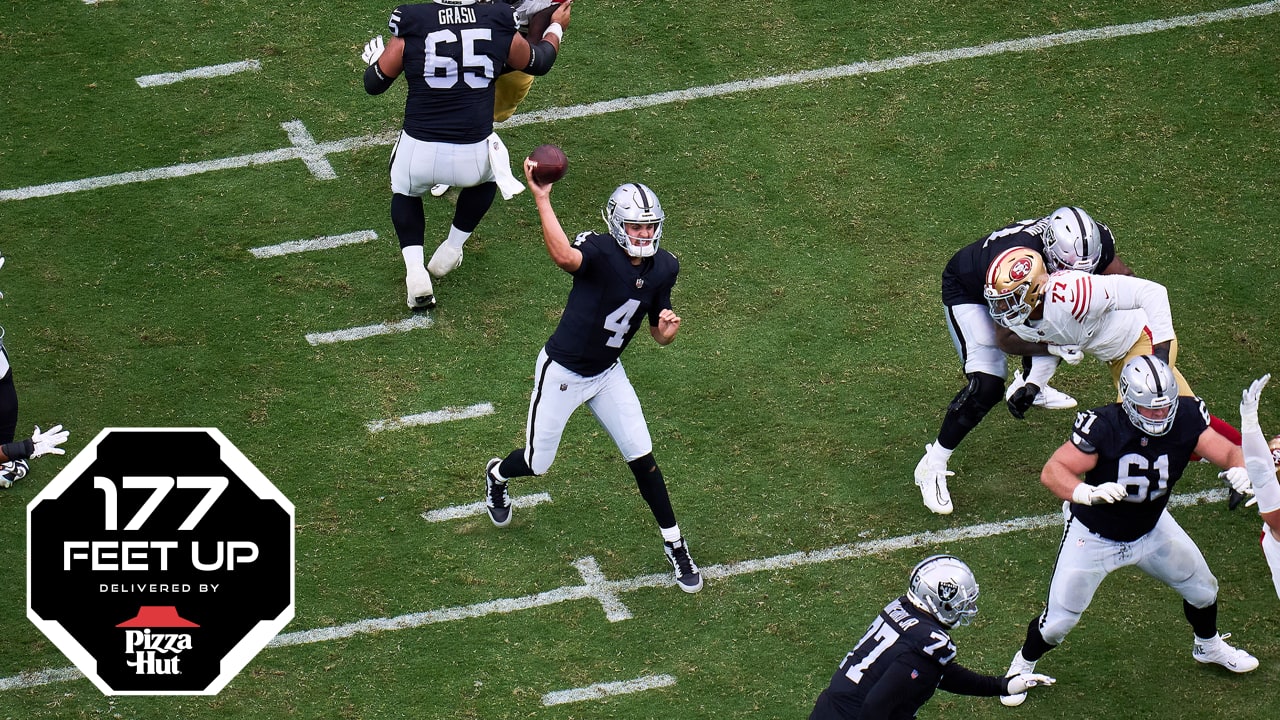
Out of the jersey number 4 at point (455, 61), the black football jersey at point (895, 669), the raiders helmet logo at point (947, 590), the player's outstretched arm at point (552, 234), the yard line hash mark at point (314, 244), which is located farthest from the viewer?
the yard line hash mark at point (314, 244)

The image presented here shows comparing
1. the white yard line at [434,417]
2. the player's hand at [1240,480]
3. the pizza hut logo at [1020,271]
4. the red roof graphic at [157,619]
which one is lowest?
the red roof graphic at [157,619]

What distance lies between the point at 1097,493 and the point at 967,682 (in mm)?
977

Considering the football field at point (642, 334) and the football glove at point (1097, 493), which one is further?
the football field at point (642, 334)

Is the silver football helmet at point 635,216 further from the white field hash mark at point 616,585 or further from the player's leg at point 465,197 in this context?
the player's leg at point 465,197

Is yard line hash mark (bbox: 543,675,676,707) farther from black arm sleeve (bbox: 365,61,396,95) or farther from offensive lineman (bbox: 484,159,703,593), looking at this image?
black arm sleeve (bbox: 365,61,396,95)

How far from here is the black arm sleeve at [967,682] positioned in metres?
5.91

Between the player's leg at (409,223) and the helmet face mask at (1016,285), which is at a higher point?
the helmet face mask at (1016,285)

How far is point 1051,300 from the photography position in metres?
7.31

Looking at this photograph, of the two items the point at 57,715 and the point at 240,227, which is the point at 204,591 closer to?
the point at 57,715

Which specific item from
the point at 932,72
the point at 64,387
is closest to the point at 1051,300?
the point at 932,72

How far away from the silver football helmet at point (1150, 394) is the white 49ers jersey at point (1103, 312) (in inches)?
37.9

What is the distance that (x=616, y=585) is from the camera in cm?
762

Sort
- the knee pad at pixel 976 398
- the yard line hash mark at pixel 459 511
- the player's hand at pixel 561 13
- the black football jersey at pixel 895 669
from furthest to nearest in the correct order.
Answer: the player's hand at pixel 561 13 < the yard line hash mark at pixel 459 511 < the knee pad at pixel 976 398 < the black football jersey at pixel 895 669

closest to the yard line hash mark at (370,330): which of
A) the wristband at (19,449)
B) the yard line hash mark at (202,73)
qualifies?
the wristband at (19,449)
